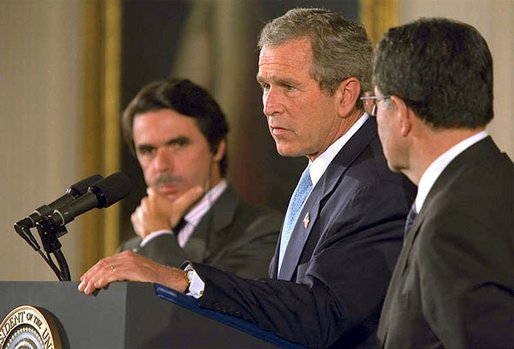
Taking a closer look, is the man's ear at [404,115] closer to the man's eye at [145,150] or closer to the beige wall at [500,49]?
the beige wall at [500,49]

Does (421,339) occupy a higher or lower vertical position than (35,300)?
higher

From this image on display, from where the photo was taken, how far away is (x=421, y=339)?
2.60m

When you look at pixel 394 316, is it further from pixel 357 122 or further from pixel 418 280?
pixel 357 122

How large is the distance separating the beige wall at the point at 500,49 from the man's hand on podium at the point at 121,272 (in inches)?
118

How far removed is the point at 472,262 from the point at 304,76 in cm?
130

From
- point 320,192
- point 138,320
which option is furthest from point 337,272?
point 138,320

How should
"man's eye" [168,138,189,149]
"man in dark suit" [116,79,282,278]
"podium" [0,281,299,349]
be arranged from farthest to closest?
"man's eye" [168,138,189,149], "man in dark suit" [116,79,282,278], "podium" [0,281,299,349]

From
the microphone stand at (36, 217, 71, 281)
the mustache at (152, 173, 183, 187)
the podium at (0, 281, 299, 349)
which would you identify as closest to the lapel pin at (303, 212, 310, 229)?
the podium at (0, 281, 299, 349)

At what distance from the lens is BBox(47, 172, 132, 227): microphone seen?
11.3 feet

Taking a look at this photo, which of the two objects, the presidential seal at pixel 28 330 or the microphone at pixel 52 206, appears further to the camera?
the microphone at pixel 52 206

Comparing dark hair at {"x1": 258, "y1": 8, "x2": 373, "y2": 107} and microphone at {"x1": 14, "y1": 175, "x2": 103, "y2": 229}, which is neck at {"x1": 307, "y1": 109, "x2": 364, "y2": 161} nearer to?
dark hair at {"x1": 258, "y1": 8, "x2": 373, "y2": 107}

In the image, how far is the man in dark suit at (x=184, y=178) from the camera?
20.1 ft

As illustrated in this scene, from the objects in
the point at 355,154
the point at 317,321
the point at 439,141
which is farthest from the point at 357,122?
the point at 439,141

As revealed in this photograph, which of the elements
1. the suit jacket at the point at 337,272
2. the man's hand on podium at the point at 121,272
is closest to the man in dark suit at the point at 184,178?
the suit jacket at the point at 337,272
